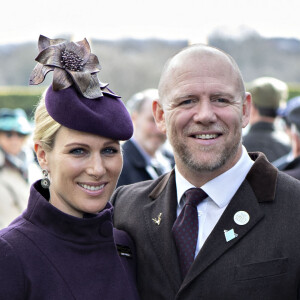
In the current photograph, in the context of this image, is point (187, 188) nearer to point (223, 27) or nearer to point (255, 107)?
point (255, 107)

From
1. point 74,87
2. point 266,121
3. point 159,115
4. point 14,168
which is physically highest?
point 74,87

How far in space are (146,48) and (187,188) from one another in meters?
19.8

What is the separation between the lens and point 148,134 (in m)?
5.48

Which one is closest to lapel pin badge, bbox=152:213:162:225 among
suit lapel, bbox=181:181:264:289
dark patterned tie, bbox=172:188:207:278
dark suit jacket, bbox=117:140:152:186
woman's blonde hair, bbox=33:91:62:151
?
dark patterned tie, bbox=172:188:207:278

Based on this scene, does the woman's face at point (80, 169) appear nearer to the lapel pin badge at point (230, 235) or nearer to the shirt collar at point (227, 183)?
the shirt collar at point (227, 183)

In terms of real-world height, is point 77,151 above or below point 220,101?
below

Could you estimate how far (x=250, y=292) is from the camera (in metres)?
2.35

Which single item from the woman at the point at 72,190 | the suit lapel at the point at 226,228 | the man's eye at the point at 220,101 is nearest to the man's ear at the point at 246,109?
the man's eye at the point at 220,101

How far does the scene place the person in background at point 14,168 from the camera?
5.28 m

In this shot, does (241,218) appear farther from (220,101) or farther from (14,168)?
(14,168)

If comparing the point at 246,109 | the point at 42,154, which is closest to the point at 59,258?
the point at 42,154

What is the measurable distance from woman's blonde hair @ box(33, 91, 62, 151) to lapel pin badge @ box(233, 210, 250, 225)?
913 millimetres

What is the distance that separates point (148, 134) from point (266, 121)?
121 cm

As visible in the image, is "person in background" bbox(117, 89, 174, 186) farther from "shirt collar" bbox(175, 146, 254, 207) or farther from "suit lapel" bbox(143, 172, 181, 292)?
"shirt collar" bbox(175, 146, 254, 207)
